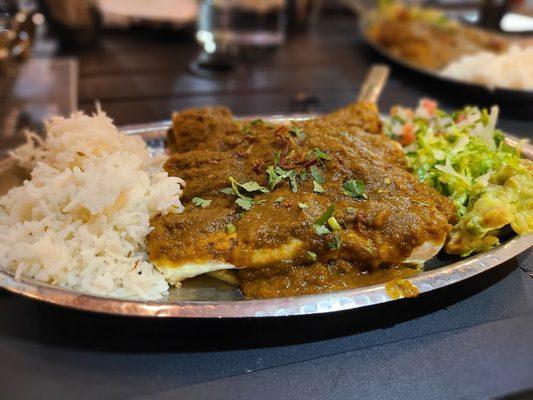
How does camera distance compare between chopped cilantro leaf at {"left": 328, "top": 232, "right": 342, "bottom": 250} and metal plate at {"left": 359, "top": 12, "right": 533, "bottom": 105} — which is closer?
chopped cilantro leaf at {"left": 328, "top": 232, "right": 342, "bottom": 250}

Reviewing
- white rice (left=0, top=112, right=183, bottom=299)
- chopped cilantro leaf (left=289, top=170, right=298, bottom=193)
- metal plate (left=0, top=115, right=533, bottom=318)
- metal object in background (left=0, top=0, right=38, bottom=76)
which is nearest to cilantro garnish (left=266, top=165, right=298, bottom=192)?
chopped cilantro leaf (left=289, top=170, right=298, bottom=193)

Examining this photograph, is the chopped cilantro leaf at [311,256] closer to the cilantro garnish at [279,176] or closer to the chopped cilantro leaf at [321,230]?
the chopped cilantro leaf at [321,230]

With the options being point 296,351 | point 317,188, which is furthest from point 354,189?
point 296,351

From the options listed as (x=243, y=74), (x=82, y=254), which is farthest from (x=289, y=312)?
(x=243, y=74)

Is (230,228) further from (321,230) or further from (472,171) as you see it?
(472,171)

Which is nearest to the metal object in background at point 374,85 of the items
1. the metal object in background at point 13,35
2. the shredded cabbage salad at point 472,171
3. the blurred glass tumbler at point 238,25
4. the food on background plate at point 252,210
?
the shredded cabbage salad at point 472,171

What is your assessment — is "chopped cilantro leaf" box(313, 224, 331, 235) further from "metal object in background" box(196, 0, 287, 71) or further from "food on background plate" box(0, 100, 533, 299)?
"metal object in background" box(196, 0, 287, 71)
